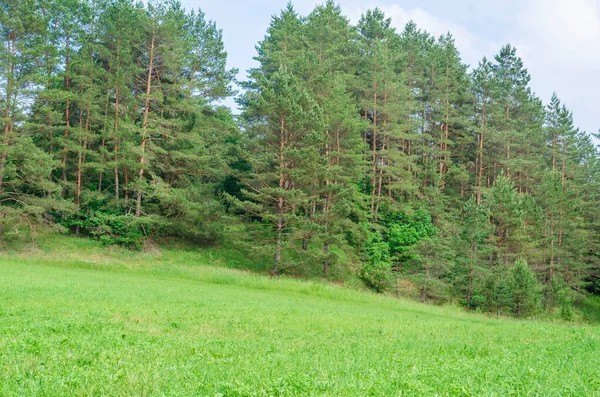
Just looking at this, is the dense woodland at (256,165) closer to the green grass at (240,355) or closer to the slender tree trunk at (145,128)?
the slender tree trunk at (145,128)

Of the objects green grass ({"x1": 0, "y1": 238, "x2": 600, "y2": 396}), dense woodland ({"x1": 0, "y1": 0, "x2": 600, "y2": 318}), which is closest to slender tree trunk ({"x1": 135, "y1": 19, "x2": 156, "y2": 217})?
dense woodland ({"x1": 0, "y1": 0, "x2": 600, "y2": 318})

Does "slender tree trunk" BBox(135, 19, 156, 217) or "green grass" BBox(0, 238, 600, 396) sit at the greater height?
"slender tree trunk" BBox(135, 19, 156, 217)

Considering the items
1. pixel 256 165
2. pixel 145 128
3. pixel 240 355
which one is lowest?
pixel 240 355

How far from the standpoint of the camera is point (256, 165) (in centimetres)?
2973

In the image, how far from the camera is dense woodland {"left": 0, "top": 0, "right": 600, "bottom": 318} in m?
29.8

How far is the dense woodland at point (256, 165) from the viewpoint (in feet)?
97.7

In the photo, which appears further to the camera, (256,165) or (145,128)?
(145,128)

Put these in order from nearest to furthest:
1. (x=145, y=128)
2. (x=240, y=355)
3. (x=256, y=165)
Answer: (x=240, y=355) → (x=256, y=165) → (x=145, y=128)

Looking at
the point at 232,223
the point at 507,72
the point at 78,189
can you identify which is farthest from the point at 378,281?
the point at 507,72

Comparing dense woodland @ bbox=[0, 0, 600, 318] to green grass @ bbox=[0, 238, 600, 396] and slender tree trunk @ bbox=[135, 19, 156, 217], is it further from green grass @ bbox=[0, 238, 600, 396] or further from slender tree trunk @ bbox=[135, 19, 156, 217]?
green grass @ bbox=[0, 238, 600, 396]

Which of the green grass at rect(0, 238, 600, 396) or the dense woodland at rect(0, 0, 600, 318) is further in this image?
the dense woodland at rect(0, 0, 600, 318)

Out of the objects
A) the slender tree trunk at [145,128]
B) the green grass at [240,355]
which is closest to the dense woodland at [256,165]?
the slender tree trunk at [145,128]

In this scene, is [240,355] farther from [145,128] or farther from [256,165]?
[145,128]

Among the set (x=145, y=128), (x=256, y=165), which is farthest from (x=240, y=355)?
(x=145, y=128)
